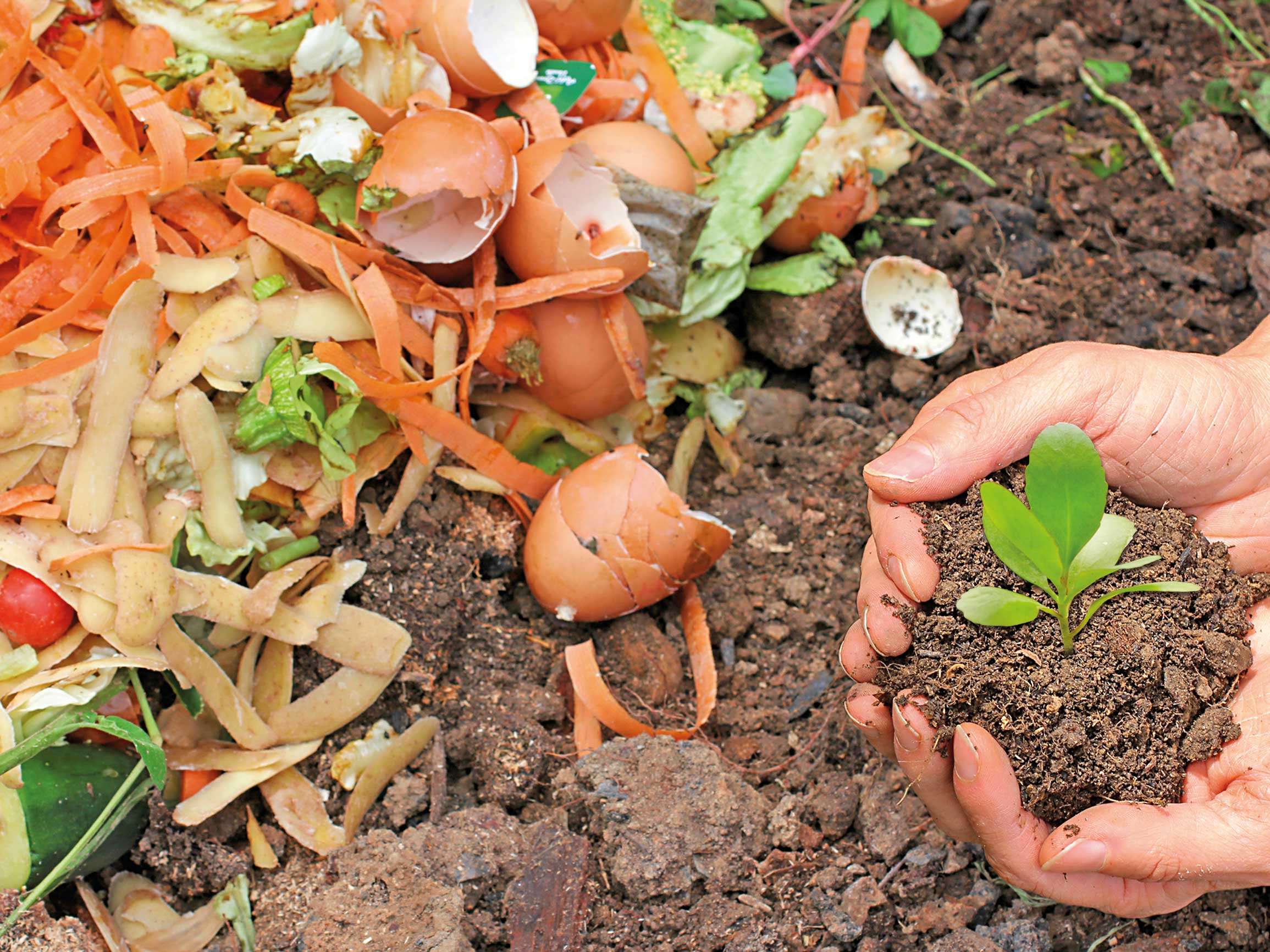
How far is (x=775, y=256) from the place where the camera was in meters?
2.45

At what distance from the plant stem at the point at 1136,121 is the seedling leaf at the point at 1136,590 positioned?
1.35 meters

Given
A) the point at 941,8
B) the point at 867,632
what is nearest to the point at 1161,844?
the point at 867,632

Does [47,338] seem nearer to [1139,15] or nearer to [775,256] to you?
[775,256]

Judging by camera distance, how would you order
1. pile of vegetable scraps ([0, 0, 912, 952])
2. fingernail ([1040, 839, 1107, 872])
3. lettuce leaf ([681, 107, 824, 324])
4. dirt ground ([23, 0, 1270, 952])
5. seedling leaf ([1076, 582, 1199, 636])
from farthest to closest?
1. lettuce leaf ([681, 107, 824, 324])
2. pile of vegetable scraps ([0, 0, 912, 952])
3. dirt ground ([23, 0, 1270, 952])
4. seedling leaf ([1076, 582, 1199, 636])
5. fingernail ([1040, 839, 1107, 872])

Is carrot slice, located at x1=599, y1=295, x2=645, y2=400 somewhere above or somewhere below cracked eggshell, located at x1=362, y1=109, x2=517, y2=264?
below

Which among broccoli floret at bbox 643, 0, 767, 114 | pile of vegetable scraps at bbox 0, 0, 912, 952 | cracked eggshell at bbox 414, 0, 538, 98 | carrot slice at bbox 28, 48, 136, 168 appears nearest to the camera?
pile of vegetable scraps at bbox 0, 0, 912, 952

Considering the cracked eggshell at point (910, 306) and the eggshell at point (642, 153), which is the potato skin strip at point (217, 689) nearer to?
the eggshell at point (642, 153)

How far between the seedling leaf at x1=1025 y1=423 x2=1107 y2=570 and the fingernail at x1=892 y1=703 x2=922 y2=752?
0.95 feet

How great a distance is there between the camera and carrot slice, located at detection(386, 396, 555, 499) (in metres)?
1.87

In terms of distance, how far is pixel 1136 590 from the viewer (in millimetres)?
1405

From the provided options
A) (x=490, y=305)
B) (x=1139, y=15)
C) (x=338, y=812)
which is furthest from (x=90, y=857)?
(x=1139, y=15)

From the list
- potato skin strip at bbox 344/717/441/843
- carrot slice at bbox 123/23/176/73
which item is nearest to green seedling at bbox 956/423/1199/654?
potato skin strip at bbox 344/717/441/843

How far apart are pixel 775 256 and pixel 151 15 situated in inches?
53.8

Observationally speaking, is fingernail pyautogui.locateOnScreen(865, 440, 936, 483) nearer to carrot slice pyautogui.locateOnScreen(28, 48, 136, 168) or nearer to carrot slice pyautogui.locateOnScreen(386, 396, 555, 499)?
carrot slice pyautogui.locateOnScreen(386, 396, 555, 499)
